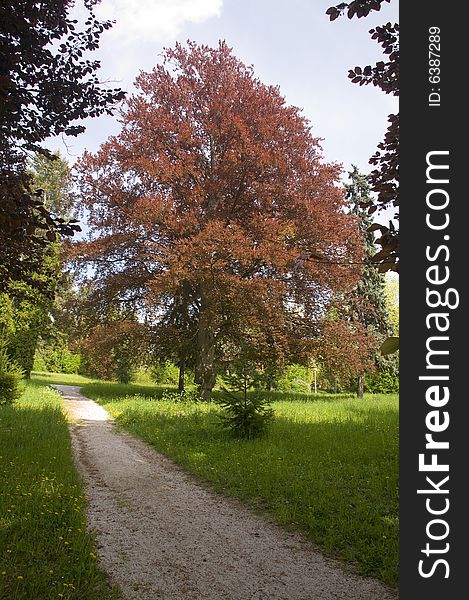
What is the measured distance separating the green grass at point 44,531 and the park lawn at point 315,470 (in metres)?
2.06

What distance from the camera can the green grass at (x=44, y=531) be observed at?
3.29m

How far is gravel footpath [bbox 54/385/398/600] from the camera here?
3.50 m

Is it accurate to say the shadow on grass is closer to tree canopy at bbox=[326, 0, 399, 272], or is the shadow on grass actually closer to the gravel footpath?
the gravel footpath

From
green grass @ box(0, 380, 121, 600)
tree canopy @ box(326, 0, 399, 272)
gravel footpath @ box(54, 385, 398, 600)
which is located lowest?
gravel footpath @ box(54, 385, 398, 600)

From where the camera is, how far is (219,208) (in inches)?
642

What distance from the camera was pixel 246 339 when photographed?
16469mm

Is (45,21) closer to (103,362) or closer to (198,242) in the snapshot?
(198,242)

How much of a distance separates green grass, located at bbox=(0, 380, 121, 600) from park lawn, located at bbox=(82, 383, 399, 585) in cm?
206

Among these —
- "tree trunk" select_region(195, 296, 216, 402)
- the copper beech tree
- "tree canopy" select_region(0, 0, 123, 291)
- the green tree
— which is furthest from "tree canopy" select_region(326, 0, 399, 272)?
the green tree

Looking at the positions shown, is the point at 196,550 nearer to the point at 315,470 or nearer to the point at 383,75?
the point at 315,470

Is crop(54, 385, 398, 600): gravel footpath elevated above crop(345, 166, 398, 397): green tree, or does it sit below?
below

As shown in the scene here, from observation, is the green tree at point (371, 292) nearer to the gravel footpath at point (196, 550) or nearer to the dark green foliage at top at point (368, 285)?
the dark green foliage at top at point (368, 285)

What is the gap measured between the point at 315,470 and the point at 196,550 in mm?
2661

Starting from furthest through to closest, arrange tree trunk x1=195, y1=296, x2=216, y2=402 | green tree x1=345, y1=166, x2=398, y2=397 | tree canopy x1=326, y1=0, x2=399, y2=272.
Result: green tree x1=345, y1=166, x2=398, y2=397 < tree trunk x1=195, y1=296, x2=216, y2=402 < tree canopy x1=326, y1=0, x2=399, y2=272
